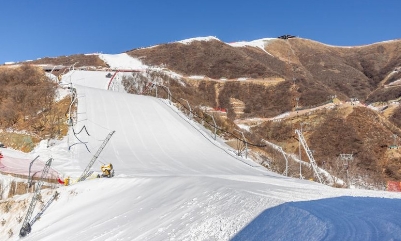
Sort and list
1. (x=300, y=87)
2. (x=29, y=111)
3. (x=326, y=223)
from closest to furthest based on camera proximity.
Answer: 1. (x=326, y=223)
2. (x=29, y=111)
3. (x=300, y=87)

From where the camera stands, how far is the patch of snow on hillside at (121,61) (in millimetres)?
74800

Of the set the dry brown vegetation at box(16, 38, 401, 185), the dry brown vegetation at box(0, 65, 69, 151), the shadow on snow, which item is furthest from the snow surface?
the dry brown vegetation at box(16, 38, 401, 185)

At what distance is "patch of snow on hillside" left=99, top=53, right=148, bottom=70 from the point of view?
74.8 metres

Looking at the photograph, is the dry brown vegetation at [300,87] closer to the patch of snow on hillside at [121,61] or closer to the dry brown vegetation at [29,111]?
the patch of snow on hillside at [121,61]

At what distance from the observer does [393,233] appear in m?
5.13

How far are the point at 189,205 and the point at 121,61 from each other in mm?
73260

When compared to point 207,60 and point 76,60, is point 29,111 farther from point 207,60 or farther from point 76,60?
point 207,60

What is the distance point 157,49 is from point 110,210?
8372 cm

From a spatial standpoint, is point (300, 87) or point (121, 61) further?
point (121, 61)

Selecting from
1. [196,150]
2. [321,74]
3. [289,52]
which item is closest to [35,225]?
[196,150]

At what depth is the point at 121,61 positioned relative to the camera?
78750mm

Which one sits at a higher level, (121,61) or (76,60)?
(121,61)

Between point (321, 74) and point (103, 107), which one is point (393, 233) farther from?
point (321, 74)

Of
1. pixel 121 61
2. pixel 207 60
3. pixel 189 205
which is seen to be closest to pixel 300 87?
pixel 207 60
